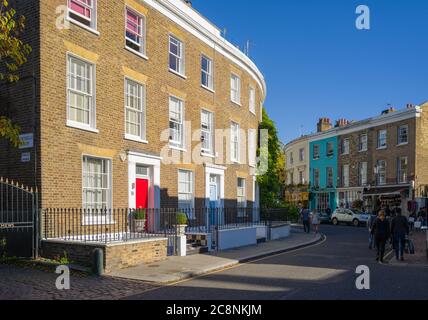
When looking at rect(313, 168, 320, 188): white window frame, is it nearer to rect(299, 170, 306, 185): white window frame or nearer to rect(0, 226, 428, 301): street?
rect(299, 170, 306, 185): white window frame

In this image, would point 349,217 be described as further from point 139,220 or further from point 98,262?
point 98,262

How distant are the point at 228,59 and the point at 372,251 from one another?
490 inches

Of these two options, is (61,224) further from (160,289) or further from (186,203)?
(186,203)

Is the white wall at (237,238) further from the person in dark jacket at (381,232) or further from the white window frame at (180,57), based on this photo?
the white window frame at (180,57)

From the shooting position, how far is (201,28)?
21.4 meters

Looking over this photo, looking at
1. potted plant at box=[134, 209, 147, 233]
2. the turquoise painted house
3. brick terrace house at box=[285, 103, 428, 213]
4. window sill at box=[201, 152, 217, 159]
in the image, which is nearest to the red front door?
potted plant at box=[134, 209, 147, 233]

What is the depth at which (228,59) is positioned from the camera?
24.6m

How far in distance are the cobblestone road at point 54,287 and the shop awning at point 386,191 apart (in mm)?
32751

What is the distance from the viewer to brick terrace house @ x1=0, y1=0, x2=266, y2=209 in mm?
13500

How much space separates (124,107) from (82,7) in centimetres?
361

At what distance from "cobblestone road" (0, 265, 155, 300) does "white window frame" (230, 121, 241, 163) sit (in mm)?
14864

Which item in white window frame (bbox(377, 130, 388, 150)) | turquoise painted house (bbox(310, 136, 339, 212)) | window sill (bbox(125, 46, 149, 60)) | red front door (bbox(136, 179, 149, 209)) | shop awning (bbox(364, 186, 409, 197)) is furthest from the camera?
turquoise painted house (bbox(310, 136, 339, 212))

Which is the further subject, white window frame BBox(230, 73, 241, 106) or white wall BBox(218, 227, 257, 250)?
white window frame BBox(230, 73, 241, 106)
